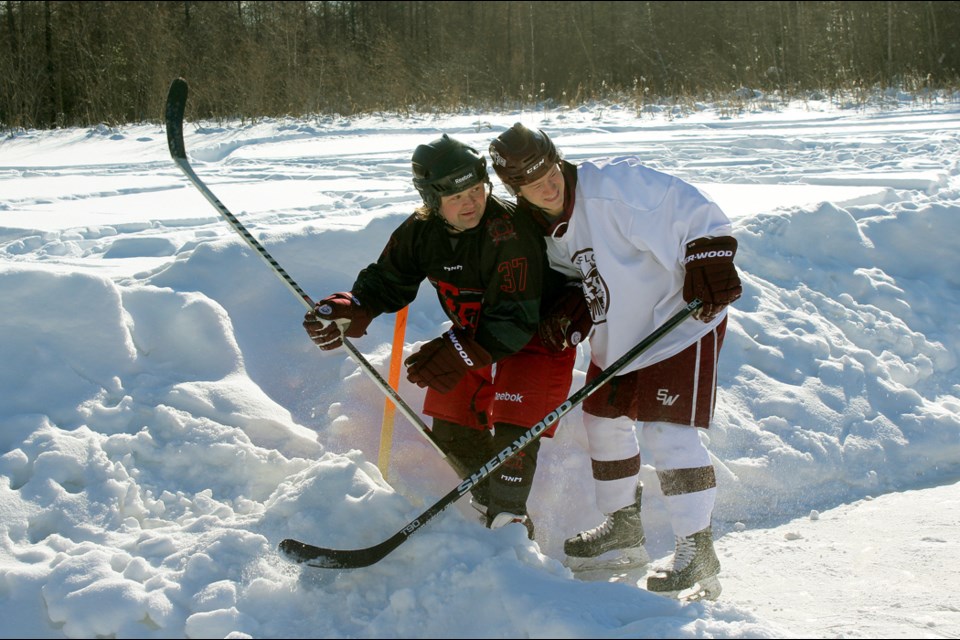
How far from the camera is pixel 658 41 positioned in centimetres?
2106

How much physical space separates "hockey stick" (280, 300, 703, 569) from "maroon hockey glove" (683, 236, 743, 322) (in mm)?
55

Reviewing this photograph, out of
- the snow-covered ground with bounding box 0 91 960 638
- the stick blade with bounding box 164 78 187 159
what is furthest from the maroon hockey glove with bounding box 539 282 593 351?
the stick blade with bounding box 164 78 187 159

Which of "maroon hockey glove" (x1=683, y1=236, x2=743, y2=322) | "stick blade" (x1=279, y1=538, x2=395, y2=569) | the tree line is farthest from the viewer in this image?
the tree line

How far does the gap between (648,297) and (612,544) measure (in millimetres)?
814

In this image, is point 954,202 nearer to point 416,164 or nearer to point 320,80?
point 416,164

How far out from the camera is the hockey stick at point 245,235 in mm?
2740

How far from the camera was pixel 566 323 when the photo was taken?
2.71 meters

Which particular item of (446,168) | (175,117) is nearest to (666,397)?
(446,168)

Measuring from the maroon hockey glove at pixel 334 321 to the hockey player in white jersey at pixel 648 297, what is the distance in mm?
675

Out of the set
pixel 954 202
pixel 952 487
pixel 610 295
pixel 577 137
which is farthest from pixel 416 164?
pixel 577 137

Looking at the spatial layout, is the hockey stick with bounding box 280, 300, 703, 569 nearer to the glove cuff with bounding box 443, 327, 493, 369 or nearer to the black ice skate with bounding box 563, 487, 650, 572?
the glove cuff with bounding box 443, 327, 493, 369

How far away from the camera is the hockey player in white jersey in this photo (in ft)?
8.05

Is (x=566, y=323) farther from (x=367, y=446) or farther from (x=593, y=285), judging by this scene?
(x=367, y=446)

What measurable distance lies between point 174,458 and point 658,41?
20.5 metres
